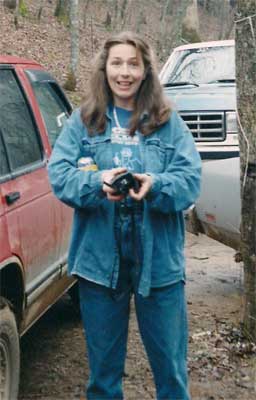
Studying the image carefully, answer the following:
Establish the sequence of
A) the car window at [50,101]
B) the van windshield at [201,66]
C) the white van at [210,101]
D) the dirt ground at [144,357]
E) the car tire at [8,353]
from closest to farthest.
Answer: the car tire at [8,353] → the dirt ground at [144,357] → the car window at [50,101] → the white van at [210,101] → the van windshield at [201,66]

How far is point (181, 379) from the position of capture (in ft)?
10.6

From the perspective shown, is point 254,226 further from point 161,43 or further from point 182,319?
point 161,43

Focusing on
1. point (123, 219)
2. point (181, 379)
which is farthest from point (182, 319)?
point (123, 219)

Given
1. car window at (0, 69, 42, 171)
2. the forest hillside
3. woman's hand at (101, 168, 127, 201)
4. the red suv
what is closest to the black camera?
woman's hand at (101, 168, 127, 201)

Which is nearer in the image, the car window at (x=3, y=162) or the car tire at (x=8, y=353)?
the car tire at (x=8, y=353)

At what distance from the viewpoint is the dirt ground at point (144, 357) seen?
4.24 meters

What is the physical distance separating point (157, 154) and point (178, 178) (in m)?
0.14

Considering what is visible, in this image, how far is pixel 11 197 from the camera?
3584 millimetres

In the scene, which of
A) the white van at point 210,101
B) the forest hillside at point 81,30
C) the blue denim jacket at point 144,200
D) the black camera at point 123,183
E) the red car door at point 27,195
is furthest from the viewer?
the forest hillside at point 81,30

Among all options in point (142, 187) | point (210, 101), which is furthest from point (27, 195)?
point (210, 101)

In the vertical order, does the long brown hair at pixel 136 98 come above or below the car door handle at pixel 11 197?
above

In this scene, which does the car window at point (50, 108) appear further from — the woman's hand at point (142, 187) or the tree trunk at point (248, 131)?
the woman's hand at point (142, 187)

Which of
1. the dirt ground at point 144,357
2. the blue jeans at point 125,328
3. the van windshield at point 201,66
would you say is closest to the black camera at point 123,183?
the blue jeans at point 125,328

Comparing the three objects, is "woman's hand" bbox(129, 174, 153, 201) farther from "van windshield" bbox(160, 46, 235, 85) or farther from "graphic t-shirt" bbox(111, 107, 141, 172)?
"van windshield" bbox(160, 46, 235, 85)
